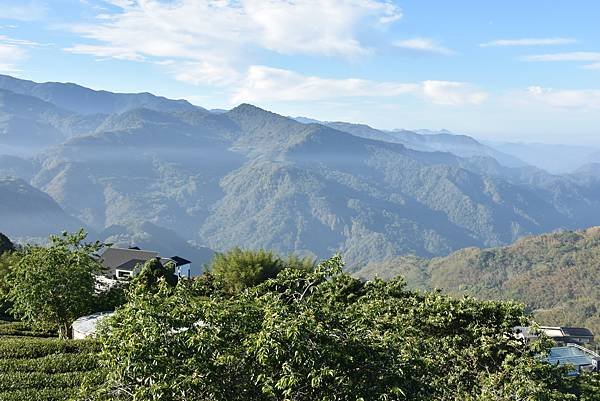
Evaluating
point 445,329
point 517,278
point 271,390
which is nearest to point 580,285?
point 517,278

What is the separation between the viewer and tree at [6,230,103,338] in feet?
80.0

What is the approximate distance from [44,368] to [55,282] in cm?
498

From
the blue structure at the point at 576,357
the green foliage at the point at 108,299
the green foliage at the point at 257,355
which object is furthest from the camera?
the blue structure at the point at 576,357

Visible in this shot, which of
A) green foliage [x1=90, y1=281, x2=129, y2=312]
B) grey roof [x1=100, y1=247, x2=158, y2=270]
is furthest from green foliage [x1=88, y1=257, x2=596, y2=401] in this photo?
grey roof [x1=100, y1=247, x2=158, y2=270]

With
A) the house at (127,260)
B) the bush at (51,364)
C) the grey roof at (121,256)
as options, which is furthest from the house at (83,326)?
the grey roof at (121,256)

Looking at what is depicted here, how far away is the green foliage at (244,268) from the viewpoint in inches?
1652

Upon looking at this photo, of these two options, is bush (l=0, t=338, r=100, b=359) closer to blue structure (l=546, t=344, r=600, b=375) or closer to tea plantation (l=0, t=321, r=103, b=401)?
tea plantation (l=0, t=321, r=103, b=401)

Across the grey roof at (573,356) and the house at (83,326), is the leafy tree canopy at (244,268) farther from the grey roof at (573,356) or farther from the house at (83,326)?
the grey roof at (573,356)

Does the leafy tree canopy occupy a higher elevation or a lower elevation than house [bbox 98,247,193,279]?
higher

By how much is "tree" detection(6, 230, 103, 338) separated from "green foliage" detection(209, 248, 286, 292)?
1502 cm

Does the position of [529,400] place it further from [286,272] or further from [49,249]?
[49,249]

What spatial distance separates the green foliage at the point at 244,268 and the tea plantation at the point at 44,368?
17.6 meters

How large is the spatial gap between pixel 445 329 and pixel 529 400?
6.27 metres

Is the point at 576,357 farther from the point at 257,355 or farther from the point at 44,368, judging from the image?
the point at 257,355
